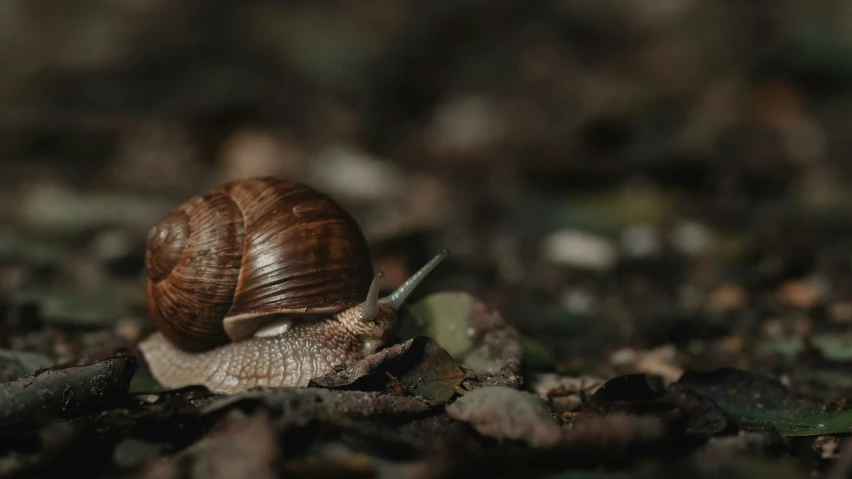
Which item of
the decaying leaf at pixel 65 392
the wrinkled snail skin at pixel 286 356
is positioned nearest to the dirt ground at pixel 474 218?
the decaying leaf at pixel 65 392

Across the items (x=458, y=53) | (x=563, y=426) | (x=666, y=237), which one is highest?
(x=458, y=53)

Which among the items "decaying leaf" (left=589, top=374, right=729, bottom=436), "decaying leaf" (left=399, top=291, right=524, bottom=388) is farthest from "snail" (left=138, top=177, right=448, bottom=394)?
"decaying leaf" (left=589, top=374, right=729, bottom=436)

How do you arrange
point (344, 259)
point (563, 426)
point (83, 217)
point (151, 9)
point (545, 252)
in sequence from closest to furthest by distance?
point (563, 426), point (344, 259), point (545, 252), point (83, 217), point (151, 9)

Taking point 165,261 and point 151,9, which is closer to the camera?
point 165,261

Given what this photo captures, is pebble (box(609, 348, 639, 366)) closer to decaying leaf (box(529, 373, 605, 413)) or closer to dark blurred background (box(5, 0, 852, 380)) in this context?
dark blurred background (box(5, 0, 852, 380))

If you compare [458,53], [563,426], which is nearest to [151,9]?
[458,53]

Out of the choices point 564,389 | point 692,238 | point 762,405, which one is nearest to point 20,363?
point 564,389

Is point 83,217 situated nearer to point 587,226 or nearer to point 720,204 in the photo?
point 587,226

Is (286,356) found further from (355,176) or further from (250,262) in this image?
(355,176)
